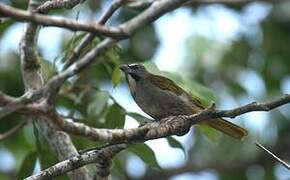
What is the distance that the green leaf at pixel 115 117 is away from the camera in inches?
174

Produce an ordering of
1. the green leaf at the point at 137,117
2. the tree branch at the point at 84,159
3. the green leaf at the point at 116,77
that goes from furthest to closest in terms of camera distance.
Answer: the green leaf at the point at 137,117, the green leaf at the point at 116,77, the tree branch at the point at 84,159

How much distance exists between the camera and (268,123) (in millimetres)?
7168

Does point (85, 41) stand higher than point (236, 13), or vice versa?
point (85, 41)

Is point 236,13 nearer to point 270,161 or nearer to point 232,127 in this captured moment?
point 270,161

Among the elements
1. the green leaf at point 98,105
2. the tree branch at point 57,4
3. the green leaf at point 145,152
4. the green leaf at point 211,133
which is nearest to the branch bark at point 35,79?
the tree branch at point 57,4

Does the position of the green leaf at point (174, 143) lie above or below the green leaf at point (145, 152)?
below

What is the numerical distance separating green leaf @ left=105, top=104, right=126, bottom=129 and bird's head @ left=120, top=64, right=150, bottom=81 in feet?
0.66

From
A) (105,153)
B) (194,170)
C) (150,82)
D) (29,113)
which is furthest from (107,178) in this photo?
(194,170)

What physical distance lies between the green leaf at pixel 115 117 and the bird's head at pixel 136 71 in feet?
0.66

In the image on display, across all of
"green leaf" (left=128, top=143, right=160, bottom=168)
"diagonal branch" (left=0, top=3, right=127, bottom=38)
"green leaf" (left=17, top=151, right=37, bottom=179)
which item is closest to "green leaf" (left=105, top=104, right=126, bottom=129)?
"green leaf" (left=128, top=143, right=160, bottom=168)

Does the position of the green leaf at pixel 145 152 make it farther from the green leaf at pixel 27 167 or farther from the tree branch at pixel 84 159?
the tree branch at pixel 84 159

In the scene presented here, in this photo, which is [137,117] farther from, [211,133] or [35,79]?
[35,79]

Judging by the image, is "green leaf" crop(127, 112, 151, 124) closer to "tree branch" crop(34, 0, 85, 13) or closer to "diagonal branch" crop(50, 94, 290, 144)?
"diagonal branch" crop(50, 94, 290, 144)

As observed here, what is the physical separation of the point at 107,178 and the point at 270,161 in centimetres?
381
